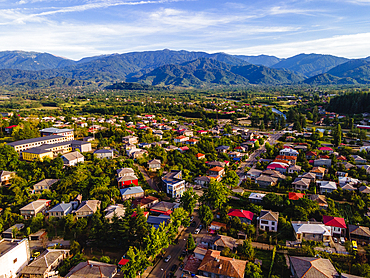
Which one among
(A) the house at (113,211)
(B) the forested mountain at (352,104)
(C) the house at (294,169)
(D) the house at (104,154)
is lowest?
(A) the house at (113,211)

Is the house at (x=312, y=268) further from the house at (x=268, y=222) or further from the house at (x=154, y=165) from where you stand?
the house at (x=154, y=165)

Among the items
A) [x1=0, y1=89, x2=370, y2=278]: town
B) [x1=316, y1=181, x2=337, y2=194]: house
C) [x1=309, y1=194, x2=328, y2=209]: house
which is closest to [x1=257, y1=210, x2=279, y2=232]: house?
[x1=0, y1=89, x2=370, y2=278]: town

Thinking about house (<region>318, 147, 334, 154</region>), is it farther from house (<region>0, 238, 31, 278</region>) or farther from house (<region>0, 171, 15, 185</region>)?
house (<region>0, 171, 15, 185</region>)

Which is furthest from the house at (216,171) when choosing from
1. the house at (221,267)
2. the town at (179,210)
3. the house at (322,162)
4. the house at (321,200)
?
the house at (221,267)

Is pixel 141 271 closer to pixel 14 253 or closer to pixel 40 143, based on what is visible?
pixel 14 253

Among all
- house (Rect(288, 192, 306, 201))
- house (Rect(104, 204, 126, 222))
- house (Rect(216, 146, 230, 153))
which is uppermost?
house (Rect(216, 146, 230, 153))

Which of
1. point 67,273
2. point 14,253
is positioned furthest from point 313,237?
point 14,253
